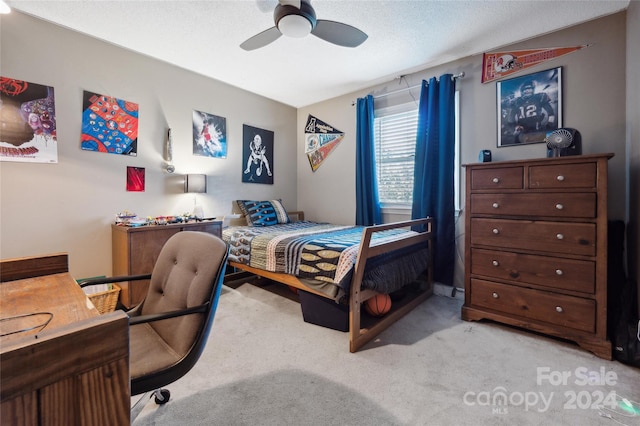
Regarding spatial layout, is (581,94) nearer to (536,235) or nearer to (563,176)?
(563,176)

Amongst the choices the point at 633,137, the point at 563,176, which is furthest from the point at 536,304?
the point at 633,137

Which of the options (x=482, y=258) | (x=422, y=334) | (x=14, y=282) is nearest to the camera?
(x=14, y=282)

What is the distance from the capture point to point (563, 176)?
74.2 inches

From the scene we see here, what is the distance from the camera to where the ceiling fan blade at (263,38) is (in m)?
1.93

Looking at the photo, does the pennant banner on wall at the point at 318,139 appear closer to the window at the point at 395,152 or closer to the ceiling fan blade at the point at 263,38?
the window at the point at 395,152

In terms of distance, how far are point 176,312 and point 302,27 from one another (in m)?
1.75

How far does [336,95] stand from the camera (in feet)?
12.7

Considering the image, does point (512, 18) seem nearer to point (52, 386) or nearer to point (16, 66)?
point (52, 386)

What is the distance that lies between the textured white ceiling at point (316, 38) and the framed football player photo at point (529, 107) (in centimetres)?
40

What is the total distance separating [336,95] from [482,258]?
2803 millimetres

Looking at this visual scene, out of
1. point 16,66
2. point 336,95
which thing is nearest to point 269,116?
point 336,95

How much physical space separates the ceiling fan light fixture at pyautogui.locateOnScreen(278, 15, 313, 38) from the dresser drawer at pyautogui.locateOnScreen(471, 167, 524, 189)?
5.43 ft

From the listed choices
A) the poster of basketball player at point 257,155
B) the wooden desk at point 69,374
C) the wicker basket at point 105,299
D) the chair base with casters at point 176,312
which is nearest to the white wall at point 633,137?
the chair base with casters at point 176,312

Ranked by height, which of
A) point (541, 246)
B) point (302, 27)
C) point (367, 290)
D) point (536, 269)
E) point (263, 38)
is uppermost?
point (263, 38)
